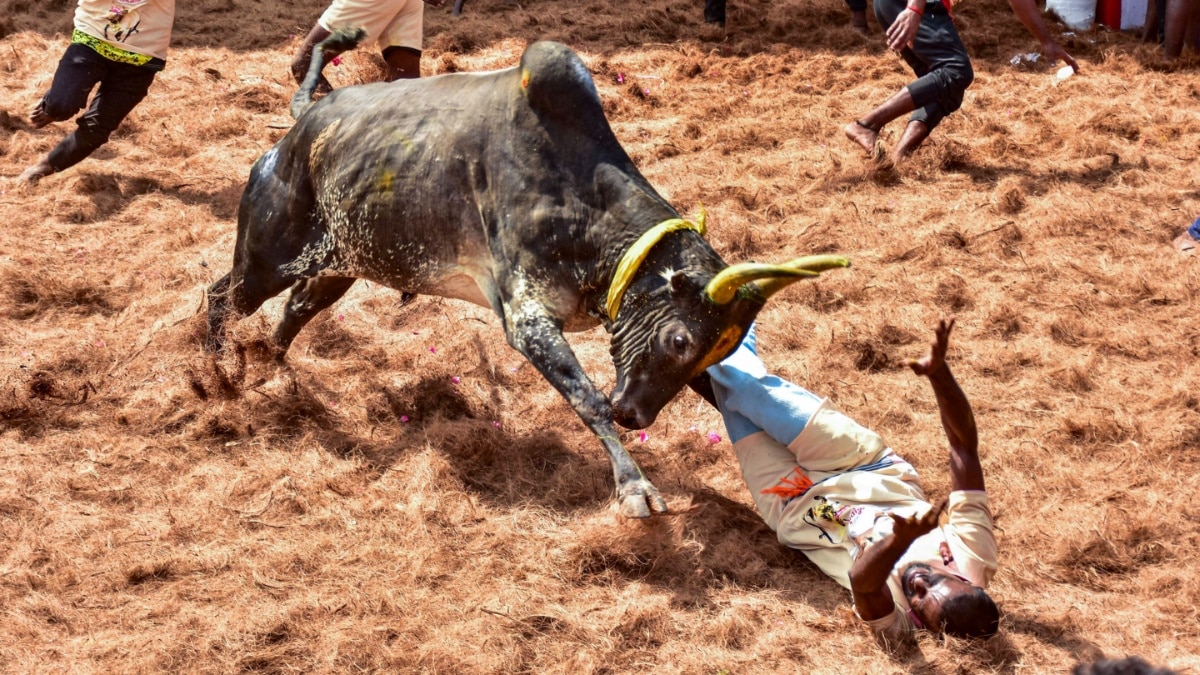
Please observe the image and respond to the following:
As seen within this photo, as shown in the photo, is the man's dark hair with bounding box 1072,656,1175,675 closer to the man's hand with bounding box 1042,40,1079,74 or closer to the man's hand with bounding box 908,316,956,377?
the man's hand with bounding box 908,316,956,377

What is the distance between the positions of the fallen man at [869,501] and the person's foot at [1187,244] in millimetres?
2658

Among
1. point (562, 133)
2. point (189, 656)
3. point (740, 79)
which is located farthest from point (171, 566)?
point (740, 79)

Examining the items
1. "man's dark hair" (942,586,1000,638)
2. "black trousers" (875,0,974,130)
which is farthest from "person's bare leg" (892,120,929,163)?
"man's dark hair" (942,586,1000,638)

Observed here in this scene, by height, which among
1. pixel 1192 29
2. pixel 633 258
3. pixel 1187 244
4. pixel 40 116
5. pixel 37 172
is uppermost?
pixel 633 258

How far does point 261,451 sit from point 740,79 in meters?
4.58

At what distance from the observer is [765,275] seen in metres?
3.36

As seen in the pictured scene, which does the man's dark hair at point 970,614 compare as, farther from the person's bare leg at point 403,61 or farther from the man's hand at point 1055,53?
the person's bare leg at point 403,61

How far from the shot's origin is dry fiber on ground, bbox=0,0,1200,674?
344 cm

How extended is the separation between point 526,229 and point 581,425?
1.03 meters

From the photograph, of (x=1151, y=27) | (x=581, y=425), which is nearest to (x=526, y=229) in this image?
(x=581, y=425)

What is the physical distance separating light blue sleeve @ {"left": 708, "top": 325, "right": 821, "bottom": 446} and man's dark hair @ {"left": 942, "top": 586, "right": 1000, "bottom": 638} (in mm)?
721

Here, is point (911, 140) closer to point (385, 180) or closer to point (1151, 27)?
point (1151, 27)

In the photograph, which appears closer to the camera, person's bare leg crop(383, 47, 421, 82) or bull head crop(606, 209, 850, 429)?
bull head crop(606, 209, 850, 429)

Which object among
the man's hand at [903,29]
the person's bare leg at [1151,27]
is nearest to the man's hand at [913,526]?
the man's hand at [903,29]
